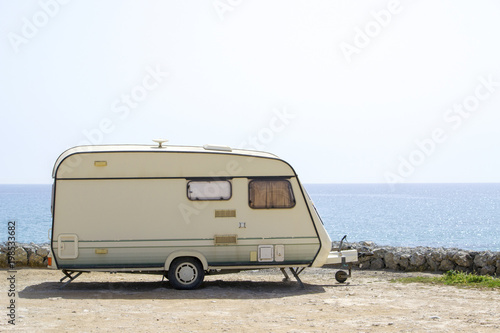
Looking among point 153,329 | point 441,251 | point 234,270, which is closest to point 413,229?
point 441,251

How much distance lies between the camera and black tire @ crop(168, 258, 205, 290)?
1370cm

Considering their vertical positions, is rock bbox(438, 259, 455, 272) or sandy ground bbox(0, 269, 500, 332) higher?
rock bbox(438, 259, 455, 272)

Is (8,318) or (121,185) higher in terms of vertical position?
(121,185)

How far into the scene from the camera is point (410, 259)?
56.0ft

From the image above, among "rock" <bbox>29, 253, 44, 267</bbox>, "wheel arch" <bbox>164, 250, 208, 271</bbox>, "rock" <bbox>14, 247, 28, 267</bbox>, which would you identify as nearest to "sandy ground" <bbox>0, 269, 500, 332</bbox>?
"wheel arch" <bbox>164, 250, 208, 271</bbox>

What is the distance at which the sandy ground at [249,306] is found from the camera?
980cm

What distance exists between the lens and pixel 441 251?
17.3 metres

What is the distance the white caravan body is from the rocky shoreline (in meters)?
3.28

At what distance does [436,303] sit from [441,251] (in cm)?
566

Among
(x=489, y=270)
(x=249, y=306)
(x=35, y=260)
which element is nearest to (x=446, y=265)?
(x=489, y=270)

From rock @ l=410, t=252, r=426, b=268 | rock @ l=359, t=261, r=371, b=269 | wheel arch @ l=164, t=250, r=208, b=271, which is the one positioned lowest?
rock @ l=359, t=261, r=371, b=269

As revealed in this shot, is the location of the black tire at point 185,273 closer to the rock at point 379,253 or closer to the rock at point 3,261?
the rock at point 379,253

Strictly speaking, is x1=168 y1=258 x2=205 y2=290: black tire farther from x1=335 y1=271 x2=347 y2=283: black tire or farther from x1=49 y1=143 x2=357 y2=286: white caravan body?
x1=335 y1=271 x2=347 y2=283: black tire

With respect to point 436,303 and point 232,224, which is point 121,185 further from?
point 436,303
